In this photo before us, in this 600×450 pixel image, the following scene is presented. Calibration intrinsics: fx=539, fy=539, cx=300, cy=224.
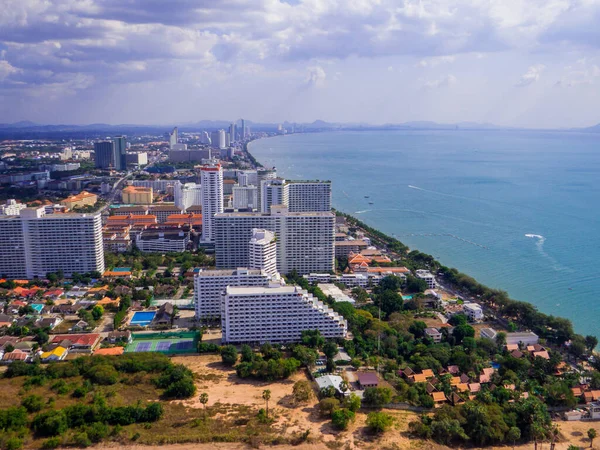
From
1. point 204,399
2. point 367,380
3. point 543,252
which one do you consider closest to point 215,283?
point 204,399

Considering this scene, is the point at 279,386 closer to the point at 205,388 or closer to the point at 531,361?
the point at 205,388

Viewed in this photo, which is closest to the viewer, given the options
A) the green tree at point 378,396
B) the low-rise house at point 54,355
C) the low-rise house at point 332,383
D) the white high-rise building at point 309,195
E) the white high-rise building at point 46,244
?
the green tree at point 378,396

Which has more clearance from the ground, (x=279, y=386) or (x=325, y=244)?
(x=325, y=244)

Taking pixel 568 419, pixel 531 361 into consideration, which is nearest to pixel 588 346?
pixel 531 361

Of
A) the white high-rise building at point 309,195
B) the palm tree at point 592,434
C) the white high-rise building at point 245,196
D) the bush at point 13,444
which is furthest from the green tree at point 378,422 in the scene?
the white high-rise building at point 245,196

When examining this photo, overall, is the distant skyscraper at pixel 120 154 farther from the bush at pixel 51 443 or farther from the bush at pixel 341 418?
the bush at pixel 341 418

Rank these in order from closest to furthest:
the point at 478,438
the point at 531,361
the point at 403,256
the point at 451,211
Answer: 1. the point at 478,438
2. the point at 531,361
3. the point at 403,256
4. the point at 451,211
